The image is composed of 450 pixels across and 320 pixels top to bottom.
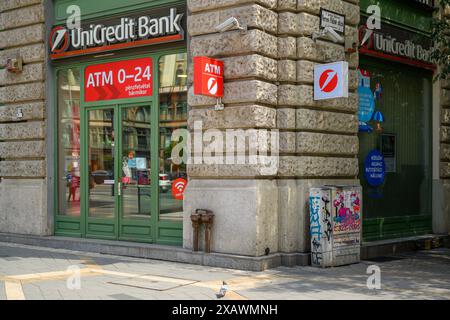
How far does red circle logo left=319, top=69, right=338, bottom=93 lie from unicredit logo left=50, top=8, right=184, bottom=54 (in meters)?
2.65

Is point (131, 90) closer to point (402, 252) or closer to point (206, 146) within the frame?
point (206, 146)

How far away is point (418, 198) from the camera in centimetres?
1323

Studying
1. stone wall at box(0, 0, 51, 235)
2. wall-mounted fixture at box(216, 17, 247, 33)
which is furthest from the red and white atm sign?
stone wall at box(0, 0, 51, 235)

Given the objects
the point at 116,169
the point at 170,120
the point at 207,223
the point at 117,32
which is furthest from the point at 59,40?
the point at 207,223

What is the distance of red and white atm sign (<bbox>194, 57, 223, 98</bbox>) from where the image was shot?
30.4 feet

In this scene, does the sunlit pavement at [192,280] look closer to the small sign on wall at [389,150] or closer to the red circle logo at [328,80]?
the small sign on wall at [389,150]

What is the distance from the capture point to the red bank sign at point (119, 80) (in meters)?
11.4

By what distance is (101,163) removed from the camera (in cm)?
1208

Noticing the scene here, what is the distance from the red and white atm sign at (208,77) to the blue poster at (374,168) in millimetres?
3744

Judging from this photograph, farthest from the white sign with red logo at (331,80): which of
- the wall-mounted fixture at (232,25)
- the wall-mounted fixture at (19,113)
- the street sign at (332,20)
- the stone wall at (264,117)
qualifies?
the wall-mounted fixture at (19,113)

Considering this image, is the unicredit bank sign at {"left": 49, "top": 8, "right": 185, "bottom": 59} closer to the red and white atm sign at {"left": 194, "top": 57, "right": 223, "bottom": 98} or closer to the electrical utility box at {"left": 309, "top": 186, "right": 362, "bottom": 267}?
the red and white atm sign at {"left": 194, "top": 57, "right": 223, "bottom": 98}

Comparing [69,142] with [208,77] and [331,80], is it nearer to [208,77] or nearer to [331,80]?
[208,77]

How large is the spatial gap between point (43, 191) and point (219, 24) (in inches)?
219
